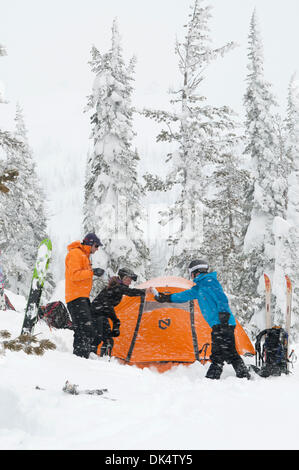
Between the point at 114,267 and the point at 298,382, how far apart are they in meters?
11.9

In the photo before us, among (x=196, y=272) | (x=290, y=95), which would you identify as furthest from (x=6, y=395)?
(x=290, y=95)

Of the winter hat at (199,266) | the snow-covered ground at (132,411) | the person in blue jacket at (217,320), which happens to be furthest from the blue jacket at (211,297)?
the snow-covered ground at (132,411)

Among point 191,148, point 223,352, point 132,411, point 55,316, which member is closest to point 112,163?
point 191,148

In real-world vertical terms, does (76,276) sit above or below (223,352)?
above

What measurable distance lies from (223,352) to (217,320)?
1.56 ft

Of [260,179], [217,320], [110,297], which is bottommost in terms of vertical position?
[217,320]

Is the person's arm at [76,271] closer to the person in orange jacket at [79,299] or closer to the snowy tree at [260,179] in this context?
the person in orange jacket at [79,299]

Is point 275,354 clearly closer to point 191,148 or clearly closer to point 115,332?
point 115,332

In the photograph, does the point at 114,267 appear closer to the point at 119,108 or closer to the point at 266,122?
the point at 119,108

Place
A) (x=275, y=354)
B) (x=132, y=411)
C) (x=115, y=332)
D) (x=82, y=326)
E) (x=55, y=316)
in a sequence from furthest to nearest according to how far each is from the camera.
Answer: (x=55, y=316) → (x=115, y=332) → (x=275, y=354) → (x=82, y=326) → (x=132, y=411)

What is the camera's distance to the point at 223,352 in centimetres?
585

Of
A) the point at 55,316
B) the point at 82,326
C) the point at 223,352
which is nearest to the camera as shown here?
the point at 223,352

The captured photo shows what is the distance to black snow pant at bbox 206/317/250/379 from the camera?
584cm

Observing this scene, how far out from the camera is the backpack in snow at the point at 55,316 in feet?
25.4
